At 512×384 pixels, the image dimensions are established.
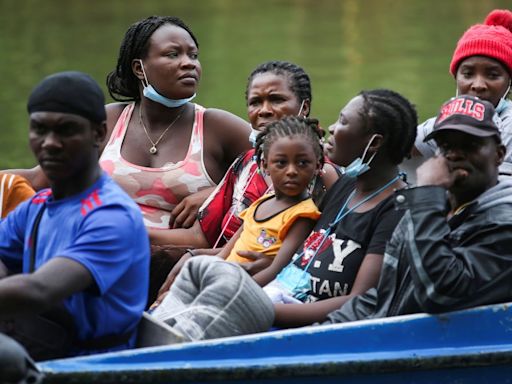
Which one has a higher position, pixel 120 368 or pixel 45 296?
pixel 45 296

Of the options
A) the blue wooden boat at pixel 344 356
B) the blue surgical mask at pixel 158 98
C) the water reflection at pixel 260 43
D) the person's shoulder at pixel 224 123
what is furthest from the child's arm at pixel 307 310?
the water reflection at pixel 260 43

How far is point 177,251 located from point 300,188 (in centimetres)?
74

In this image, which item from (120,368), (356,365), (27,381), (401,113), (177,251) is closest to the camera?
(27,381)

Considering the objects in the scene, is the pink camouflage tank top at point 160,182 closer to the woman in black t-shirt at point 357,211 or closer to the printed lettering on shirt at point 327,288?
the woman in black t-shirt at point 357,211

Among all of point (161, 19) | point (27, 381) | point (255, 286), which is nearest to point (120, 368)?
point (27, 381)

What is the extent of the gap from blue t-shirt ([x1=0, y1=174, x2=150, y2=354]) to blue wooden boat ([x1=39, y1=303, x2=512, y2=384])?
123 millimetres

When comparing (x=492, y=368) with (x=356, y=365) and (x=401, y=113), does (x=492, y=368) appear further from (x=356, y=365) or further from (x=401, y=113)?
(x=401, y=113)

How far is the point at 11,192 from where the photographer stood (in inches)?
179

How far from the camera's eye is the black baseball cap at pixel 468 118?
3.92 meters

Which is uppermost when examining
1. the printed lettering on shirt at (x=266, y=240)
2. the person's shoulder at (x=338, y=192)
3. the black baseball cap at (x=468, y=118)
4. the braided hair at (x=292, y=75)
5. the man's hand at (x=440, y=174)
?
the black baseball cap at (x=468, y=118)

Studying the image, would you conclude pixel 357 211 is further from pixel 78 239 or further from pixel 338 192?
pixel 78 239

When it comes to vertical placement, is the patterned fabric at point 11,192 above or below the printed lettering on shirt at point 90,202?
below

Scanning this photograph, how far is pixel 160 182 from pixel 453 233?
1634 mm

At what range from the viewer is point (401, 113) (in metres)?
4.27
